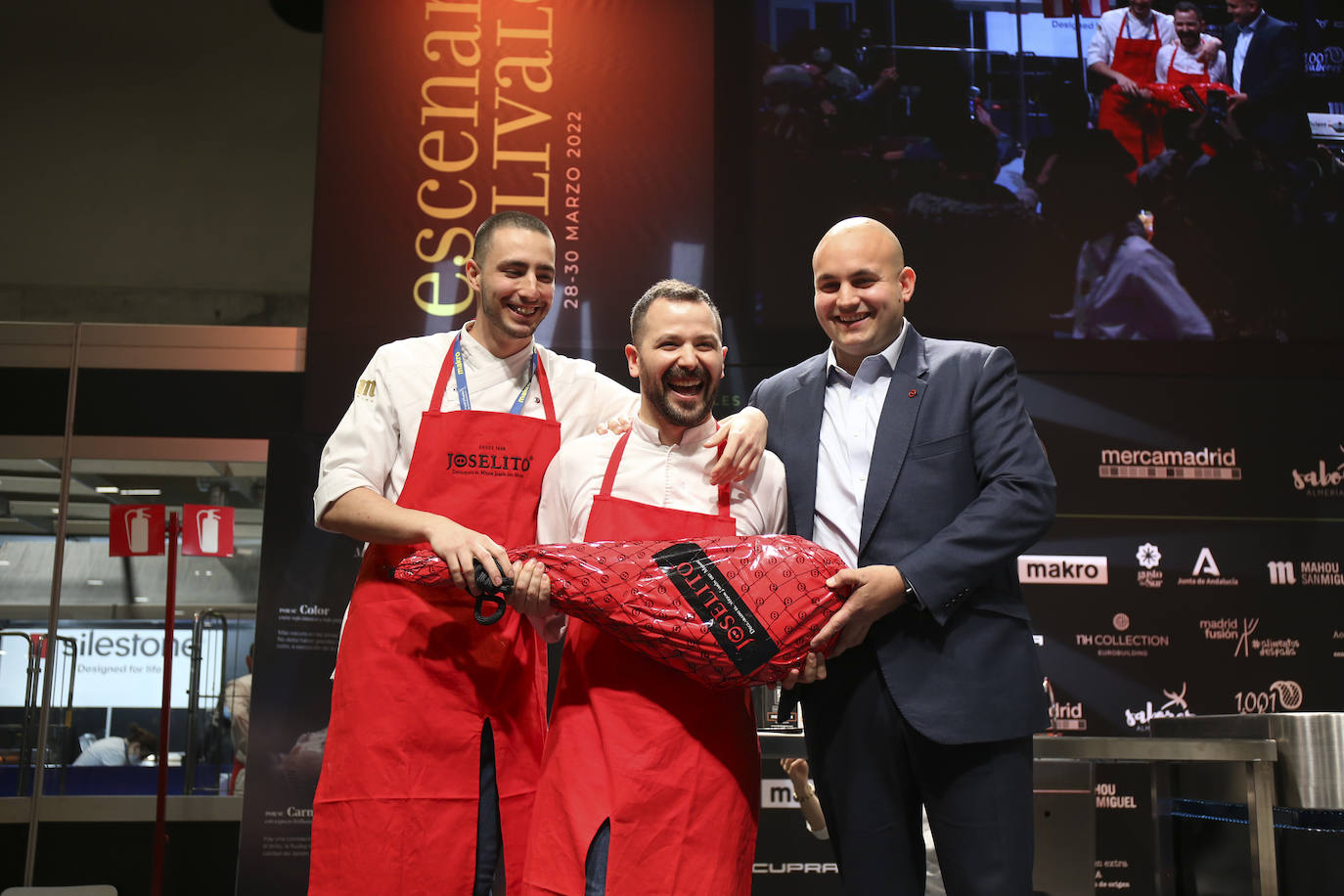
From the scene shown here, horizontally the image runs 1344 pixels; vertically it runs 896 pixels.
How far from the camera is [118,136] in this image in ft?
22.9

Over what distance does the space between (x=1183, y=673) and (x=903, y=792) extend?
11.2 feet

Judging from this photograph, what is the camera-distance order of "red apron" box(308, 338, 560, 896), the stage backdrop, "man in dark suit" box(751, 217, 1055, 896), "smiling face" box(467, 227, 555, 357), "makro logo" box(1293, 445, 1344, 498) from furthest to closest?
1. "makro logo" box(1293, 445, 1344, 498)
2. the stage backdrop
3. "smiling face" box(467, 227, 555, 357)
4. "red apron" box(308, 338, 560, 896)
5. "man in dark suit" box(751, 217, 1055, 896)

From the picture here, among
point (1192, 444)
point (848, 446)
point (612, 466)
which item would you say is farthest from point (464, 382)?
point (1192, 444)

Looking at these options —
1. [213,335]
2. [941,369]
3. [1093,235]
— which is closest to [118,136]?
[213,335]

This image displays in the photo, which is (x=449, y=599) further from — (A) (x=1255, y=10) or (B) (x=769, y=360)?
(A) (x=1255, y=10)

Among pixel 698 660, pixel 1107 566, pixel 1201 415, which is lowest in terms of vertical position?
pixel 698 660

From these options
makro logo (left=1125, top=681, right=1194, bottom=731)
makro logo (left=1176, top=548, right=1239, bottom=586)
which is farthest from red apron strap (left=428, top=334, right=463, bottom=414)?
makro logo (left=1176, top=548, right=1239, bottom=586)

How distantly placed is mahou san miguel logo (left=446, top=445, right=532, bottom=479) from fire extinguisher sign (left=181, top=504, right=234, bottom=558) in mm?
3449

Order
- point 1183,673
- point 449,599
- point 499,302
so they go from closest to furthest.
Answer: point 449,599 < point 499,302 < point 1183,673

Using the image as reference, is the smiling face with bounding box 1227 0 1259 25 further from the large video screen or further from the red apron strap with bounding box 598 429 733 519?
the red apron strap with bounding box 598 429 733 519

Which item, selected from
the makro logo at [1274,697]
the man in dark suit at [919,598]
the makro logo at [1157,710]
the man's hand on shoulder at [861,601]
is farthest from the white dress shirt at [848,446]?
the makro logo at [1274,697]

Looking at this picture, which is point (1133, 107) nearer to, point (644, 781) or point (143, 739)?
point (644, 781)

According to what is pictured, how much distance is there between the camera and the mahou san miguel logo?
2.06 metres

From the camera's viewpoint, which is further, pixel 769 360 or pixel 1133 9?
pixel 1133 9
